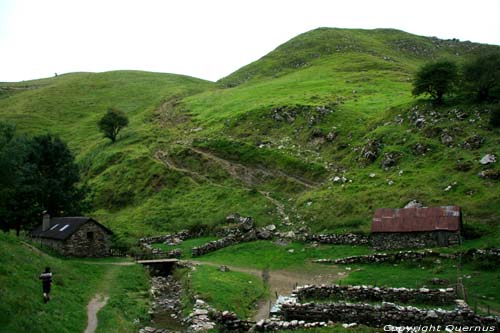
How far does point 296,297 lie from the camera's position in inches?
967

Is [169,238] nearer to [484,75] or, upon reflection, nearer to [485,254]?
[485,254]

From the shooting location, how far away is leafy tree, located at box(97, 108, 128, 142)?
91625mm

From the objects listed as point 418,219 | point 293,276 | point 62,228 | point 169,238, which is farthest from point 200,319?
point 169,238

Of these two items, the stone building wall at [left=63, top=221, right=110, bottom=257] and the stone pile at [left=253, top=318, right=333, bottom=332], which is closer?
the stone pile at [left=253, top=318, right=333, bottom=332]

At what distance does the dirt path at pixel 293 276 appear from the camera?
1189 inches

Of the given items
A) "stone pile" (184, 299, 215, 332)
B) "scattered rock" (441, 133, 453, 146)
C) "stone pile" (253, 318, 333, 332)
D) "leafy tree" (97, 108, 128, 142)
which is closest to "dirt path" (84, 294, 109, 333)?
"stone pile" (184, 299, 215, 332)

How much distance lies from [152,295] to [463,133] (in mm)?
39668

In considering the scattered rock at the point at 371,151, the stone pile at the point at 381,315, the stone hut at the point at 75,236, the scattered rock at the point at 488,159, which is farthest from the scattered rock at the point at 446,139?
the stone hut at the point at 75,236

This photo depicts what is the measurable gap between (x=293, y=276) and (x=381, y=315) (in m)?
13.4

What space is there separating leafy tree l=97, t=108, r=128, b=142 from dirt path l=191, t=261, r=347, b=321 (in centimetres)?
6373

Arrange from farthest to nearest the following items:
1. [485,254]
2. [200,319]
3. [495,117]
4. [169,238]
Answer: [169,238]
[495,117]
[485,254]
[200,319]

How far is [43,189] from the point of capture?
48.3 metres

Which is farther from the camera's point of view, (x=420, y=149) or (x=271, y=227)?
(x=420, y=149)

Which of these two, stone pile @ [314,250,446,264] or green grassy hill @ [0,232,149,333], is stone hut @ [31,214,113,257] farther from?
stone pile @ [314,250,446,264]
